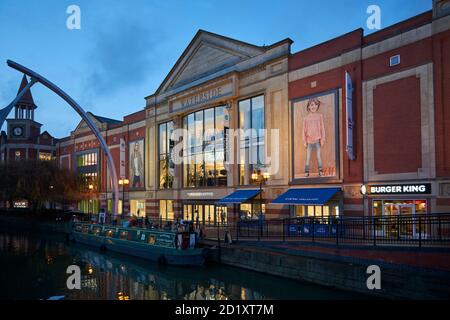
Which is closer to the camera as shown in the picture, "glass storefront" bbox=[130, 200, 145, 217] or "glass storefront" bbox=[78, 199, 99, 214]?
"glass storefront" bbox=[130, 200, 145, 217]

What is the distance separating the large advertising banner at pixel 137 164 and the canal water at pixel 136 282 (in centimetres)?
1757

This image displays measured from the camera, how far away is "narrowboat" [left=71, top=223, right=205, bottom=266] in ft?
69.3

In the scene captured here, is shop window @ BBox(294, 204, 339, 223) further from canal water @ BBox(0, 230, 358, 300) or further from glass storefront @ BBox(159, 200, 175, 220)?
glass storefront @ BBox(159, 200, 175, 220)

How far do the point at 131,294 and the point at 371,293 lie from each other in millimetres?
9866

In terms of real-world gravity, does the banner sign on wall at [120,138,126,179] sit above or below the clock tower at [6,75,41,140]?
below

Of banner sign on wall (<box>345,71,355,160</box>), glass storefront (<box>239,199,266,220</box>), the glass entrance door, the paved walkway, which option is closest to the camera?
the paved walkway

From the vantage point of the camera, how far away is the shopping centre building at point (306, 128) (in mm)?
19844

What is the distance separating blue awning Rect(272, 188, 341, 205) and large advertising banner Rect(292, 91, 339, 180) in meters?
1.03

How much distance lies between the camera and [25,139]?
2835 inches

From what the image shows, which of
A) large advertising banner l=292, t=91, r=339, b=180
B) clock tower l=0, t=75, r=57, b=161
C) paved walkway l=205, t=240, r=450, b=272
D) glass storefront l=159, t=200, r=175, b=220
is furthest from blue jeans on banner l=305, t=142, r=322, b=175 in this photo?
clock tower l=0, t=75, r=57, b=161

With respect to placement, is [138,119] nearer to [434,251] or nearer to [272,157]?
[272,157]

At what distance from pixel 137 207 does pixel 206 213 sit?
13.4 meters

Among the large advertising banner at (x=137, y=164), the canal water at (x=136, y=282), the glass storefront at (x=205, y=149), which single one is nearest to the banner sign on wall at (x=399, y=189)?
the canal water at (x=136, y=282)

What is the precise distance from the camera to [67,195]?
4719cm
